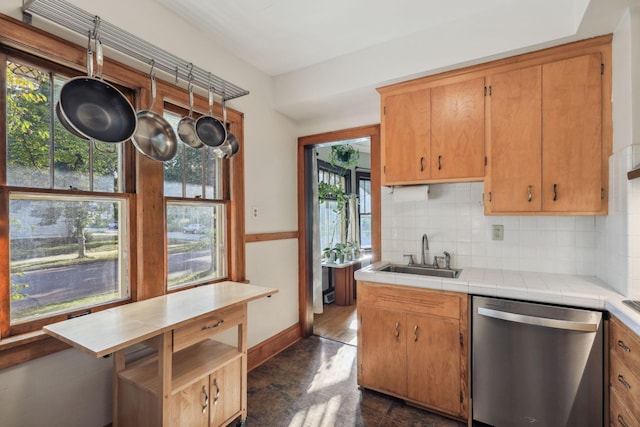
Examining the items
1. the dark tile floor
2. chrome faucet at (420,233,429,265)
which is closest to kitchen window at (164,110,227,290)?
the dark tile floor

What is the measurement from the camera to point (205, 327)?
62.8 inches

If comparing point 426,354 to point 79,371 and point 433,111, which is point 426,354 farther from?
point 79,371

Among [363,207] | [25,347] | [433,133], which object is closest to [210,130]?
[25,347]

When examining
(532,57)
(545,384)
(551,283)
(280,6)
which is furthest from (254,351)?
(532,57)

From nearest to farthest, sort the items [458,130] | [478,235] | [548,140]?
[548,140] < [458,130] < [478,235]

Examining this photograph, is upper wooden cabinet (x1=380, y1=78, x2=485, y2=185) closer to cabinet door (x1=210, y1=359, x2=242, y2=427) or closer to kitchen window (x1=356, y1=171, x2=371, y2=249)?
cabinet door (x1=210, y1=359, x2=242, y2=427)

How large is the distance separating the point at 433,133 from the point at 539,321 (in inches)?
54.2

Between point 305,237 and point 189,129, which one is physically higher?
point 189,129

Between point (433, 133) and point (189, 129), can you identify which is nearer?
point (189, 129)

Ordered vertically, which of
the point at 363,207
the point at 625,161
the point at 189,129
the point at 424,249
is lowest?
the point at 424,249

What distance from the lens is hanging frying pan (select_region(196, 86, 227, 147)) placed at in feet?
6.42

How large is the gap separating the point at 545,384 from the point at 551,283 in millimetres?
578

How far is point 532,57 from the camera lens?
6.25 feet

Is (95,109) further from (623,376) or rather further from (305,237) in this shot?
(623,376)
